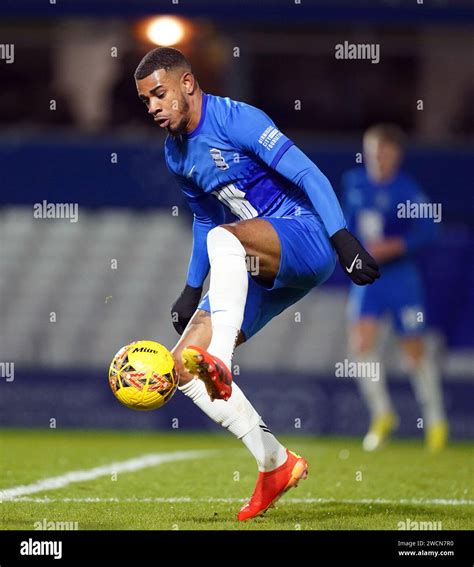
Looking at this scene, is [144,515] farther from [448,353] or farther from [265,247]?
[448,353]

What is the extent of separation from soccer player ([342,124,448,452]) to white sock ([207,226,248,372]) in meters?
5.41

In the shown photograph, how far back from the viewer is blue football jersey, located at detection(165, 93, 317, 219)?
6.23 m

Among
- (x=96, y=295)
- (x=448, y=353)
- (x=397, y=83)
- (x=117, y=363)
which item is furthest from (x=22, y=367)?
(x=117, y=363)

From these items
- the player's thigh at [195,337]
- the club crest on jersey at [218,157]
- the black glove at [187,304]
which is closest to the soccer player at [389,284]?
the black glove at [187,304]

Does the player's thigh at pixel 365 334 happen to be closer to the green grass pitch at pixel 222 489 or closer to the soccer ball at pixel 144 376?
the green grass pitch at pixel 222 489

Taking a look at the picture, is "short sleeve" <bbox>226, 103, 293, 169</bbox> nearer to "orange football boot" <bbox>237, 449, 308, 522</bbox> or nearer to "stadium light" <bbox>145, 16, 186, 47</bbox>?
"orange football boot" <bbox>237, 449, 308, 522</bbox>

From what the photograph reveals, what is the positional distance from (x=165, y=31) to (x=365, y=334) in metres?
4.95

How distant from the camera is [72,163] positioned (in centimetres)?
1461

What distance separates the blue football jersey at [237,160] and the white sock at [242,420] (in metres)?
0.91

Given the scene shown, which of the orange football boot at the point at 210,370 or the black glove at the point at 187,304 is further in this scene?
the black glove at the point at 187,304

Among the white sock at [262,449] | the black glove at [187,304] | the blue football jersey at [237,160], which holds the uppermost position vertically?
the blue football jersey at [237,160]

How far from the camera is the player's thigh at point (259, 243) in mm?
5965

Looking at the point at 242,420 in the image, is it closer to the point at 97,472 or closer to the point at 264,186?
the point at 264,186

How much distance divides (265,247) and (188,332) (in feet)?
2.28
